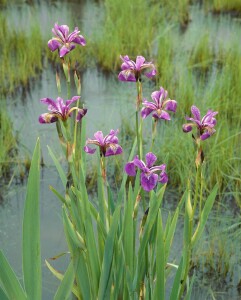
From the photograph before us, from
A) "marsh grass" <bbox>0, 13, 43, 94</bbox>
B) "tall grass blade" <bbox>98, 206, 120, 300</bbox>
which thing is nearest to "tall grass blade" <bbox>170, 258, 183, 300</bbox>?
"tall grass blade" <bbox>98, 206, 120, 300</bbox>

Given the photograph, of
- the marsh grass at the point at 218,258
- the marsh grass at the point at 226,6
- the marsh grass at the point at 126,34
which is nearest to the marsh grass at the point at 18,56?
the marsh grass at the point at 126,34

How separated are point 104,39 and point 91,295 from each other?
136 inches

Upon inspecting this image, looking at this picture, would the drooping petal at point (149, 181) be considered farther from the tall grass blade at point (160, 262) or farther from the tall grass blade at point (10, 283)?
the tall grass blade at point (10, 283)

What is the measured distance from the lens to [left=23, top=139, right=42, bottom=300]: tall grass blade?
4.66 feet

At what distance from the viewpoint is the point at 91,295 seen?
1625 millimetres

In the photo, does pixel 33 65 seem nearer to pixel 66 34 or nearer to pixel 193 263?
pixel 193 263

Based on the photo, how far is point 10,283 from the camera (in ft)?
4.70

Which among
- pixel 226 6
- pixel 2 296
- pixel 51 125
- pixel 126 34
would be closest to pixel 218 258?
pixel 2 296

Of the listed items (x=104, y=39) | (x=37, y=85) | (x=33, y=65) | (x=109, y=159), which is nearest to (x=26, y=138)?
(x=109, y=159)

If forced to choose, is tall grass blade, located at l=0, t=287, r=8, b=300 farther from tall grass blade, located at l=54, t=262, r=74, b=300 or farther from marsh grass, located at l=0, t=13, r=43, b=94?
marsh grass, located at l=0, t=13, r=43, b=94

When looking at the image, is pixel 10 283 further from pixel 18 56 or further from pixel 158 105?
pixel 18 56

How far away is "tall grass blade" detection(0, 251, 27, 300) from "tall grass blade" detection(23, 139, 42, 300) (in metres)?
0.03

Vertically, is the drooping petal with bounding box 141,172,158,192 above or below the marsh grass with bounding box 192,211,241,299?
above

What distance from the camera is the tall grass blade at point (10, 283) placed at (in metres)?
1.41
